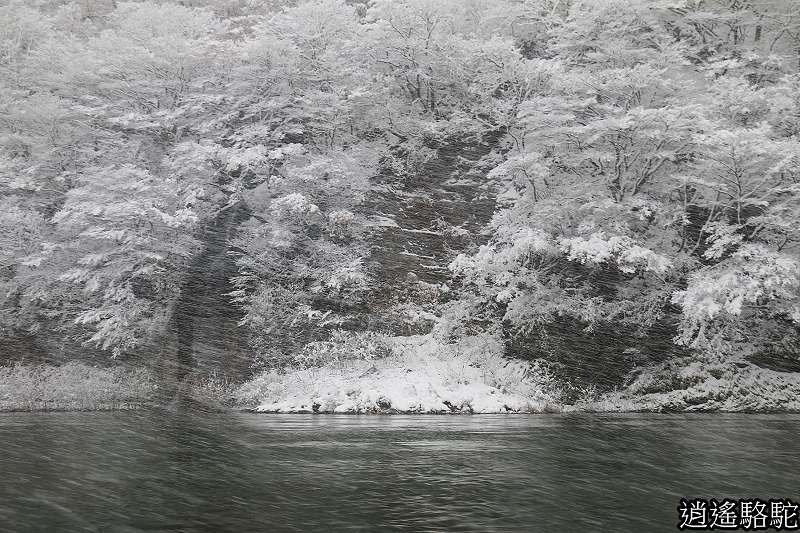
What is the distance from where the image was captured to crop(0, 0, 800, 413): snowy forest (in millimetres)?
14492

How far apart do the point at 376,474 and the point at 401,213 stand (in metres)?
13.7

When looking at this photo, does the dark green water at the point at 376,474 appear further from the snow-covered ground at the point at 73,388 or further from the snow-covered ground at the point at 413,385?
the snow-covered ground at the point at 73,388

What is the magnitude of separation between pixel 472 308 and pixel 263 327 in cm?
662

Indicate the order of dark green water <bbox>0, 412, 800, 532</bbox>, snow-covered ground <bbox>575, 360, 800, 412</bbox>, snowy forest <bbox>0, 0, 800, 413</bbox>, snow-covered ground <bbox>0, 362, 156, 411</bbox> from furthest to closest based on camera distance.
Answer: snowy forest <bbox>0, 0, 800, 413</bbox> → snow-covered ground <bbox>0, 362, 156, 411</bbox> → snow-covered ground <bbox>575, 360, 800, 412</bbox> → dark green water <bbox>0, 412, 800, 532</bbox>

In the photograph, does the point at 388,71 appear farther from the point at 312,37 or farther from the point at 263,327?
the point at 263,327

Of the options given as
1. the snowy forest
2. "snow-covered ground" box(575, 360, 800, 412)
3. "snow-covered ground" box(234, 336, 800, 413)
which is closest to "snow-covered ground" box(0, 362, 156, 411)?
the snowy forest

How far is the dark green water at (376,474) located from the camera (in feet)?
16.0

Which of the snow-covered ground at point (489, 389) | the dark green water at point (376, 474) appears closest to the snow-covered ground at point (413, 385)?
the snow-covered ground at point (489, 389)

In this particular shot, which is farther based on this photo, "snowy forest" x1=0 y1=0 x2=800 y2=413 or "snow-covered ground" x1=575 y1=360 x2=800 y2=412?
"snowy forest" x1=0 y1=0 x2=800 y2=413

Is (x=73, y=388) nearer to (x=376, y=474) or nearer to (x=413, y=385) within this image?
(x=413, y=385)

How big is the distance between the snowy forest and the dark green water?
375cm

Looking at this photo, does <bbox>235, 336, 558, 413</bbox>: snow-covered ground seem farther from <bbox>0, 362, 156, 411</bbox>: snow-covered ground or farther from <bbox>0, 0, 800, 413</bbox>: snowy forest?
<bbox>0, 362, 156, 411</bbox>: snow-covered ground

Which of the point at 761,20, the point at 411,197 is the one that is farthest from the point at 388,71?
the point at 761,20

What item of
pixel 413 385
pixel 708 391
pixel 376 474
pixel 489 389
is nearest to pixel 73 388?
pixel 413 385
